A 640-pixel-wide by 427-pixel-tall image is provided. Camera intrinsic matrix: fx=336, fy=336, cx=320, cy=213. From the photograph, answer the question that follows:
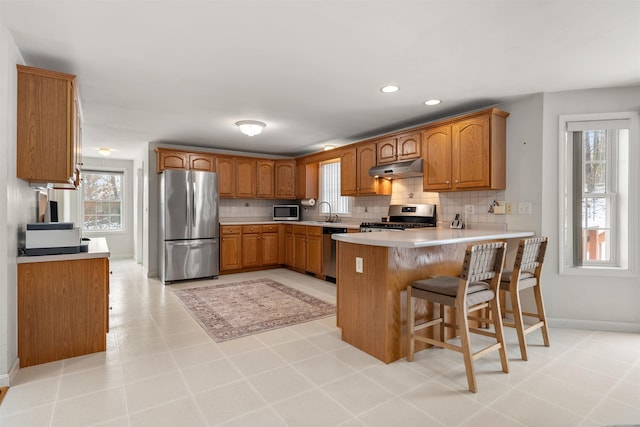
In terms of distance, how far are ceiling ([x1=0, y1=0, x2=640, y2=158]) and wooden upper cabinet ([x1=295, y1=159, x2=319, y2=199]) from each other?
2437 mm

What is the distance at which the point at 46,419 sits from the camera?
1.82m

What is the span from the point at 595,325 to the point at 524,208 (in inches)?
49.5

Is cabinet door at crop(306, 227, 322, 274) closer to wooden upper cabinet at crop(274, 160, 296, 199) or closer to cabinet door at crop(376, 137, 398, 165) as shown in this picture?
wooden upper cabinet at crop(274, 160, 296, 199)

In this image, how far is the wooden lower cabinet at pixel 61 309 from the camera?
2408 mm

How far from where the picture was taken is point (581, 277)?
327cm

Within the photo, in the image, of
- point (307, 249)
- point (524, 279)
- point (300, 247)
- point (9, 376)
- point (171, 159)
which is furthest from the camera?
point (300, 247)

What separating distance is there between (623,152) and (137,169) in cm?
767

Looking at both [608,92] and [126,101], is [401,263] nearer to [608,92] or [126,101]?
[608,92]

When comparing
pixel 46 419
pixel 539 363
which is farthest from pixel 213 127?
pixel 539 363

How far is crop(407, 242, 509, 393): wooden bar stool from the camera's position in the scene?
214cm

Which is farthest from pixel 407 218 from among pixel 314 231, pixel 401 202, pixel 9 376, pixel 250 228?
pixel 9 376

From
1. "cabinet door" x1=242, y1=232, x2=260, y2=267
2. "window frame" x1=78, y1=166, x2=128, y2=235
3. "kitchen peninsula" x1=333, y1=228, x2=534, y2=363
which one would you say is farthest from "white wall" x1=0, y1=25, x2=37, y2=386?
"window frame" x1=78, y1=166, x2=128, y2=235

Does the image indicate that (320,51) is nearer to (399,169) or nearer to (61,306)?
(399,169)

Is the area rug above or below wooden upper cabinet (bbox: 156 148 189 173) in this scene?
below
